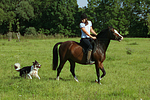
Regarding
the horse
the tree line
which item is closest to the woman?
the horse

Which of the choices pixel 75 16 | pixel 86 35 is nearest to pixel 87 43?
pixel 86 35

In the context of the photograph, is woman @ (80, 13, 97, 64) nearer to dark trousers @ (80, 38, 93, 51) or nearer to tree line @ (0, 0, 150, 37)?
dark trousers @ (80, 38, 93, 51)

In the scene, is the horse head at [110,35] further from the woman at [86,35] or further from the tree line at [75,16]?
the tree line at [75,16]

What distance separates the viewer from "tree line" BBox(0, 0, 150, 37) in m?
75.6

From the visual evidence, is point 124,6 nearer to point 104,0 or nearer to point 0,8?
point 104,0

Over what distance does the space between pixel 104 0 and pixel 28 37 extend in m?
42.5

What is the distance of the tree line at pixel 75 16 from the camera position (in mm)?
75562

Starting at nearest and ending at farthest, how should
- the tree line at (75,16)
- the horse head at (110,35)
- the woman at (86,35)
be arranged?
1. the horse head at (110,35)
2. the woman at (86,35)
3. the tree line at (75,16)

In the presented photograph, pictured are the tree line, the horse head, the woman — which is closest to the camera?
the horse head

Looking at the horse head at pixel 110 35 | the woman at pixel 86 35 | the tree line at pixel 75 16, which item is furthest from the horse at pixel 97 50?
the tree line at pixel 75 16

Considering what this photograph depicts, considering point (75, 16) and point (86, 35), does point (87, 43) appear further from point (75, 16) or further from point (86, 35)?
point (75, 16)

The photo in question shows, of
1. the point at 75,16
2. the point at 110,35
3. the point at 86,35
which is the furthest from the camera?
the point at 75,16

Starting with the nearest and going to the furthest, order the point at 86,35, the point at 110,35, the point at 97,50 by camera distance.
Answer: the point at 110,35 → the point at 97,50 → the point at 86,35

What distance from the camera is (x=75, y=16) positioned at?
8219 cm
